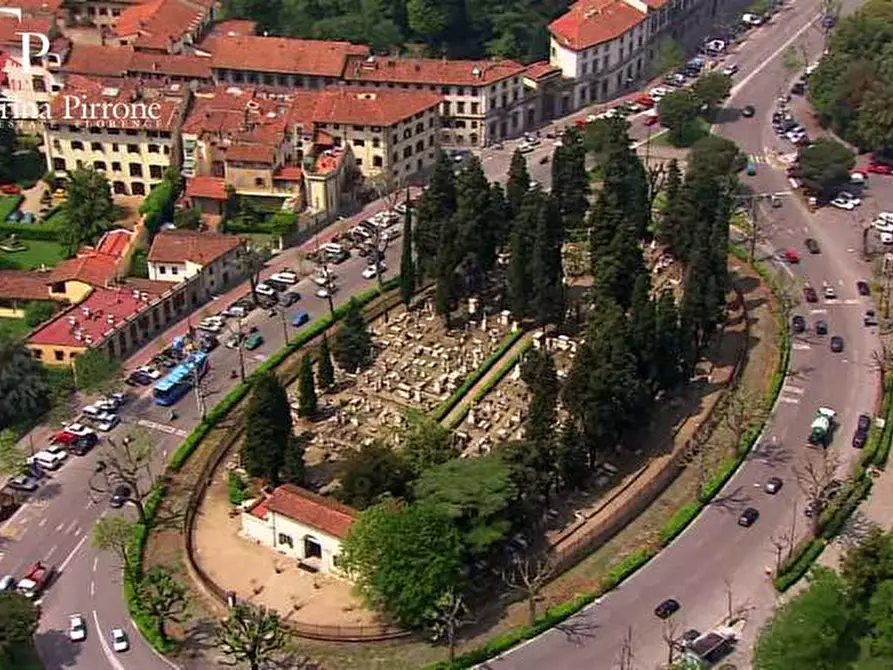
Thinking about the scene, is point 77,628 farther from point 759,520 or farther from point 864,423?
point 864,423

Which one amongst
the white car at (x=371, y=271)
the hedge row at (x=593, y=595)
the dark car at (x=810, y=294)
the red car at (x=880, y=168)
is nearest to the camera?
the hedge row at (x=593, y=595)

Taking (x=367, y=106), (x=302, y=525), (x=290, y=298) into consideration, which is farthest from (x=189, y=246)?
(x=302, y=525)

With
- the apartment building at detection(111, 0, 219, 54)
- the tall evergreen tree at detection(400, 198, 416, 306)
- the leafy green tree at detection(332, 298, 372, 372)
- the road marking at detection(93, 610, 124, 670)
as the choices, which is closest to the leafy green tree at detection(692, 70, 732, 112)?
the tall evergreen tree at detection(400, 198, 416, 306)

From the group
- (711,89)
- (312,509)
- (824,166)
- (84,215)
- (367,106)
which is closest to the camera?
(312,509)

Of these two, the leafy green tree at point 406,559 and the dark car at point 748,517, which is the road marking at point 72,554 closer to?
the leafy green tree at point 406,559

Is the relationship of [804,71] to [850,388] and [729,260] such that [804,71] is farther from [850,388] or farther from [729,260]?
[850,388]

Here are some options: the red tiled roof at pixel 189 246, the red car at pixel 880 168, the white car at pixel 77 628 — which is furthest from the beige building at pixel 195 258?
the red car at pixel 880 168
